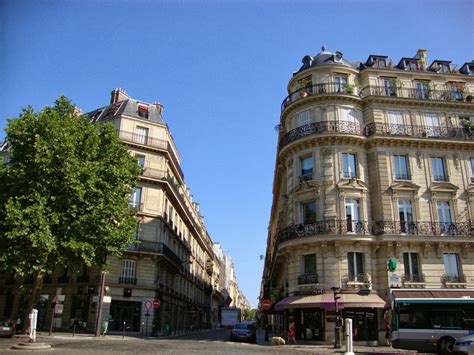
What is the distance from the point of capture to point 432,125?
97.3ft

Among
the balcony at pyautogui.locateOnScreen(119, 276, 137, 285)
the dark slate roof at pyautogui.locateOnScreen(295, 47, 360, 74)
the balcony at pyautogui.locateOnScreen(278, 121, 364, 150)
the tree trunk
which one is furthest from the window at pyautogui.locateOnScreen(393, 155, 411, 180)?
the tree trunk

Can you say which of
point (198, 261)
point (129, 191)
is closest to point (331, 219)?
point (129, 191)

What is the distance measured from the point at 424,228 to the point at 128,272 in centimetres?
2258

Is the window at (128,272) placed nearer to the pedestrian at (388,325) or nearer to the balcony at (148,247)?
the balcony at (148,247)

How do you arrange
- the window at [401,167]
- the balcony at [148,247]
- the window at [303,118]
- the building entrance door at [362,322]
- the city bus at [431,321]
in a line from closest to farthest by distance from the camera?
the city bus at [431,321], the building entrance door at [362,322], the window at [401,167], the window at [303,118], the balcony at [148,247]

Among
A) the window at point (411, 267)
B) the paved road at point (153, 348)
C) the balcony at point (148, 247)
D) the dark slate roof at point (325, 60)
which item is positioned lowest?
the paved road at point (153, 348)

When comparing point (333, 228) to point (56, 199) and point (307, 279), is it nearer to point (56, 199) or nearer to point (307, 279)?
point (307, 279)

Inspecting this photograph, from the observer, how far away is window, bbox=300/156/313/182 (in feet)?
92.5

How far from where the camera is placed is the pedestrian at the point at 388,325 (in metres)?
23.3

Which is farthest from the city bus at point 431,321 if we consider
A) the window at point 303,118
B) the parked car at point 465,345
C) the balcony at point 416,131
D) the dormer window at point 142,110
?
the dormer window at point 142,110

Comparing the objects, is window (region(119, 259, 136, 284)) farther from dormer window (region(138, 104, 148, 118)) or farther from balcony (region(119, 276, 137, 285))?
dormer window (region(138, 104, 148, 118))

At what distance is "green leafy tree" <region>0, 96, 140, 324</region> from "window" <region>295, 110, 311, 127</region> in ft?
41.1

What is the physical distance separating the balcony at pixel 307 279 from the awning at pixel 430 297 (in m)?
5.33

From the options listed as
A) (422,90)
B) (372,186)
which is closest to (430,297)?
(372,186)
